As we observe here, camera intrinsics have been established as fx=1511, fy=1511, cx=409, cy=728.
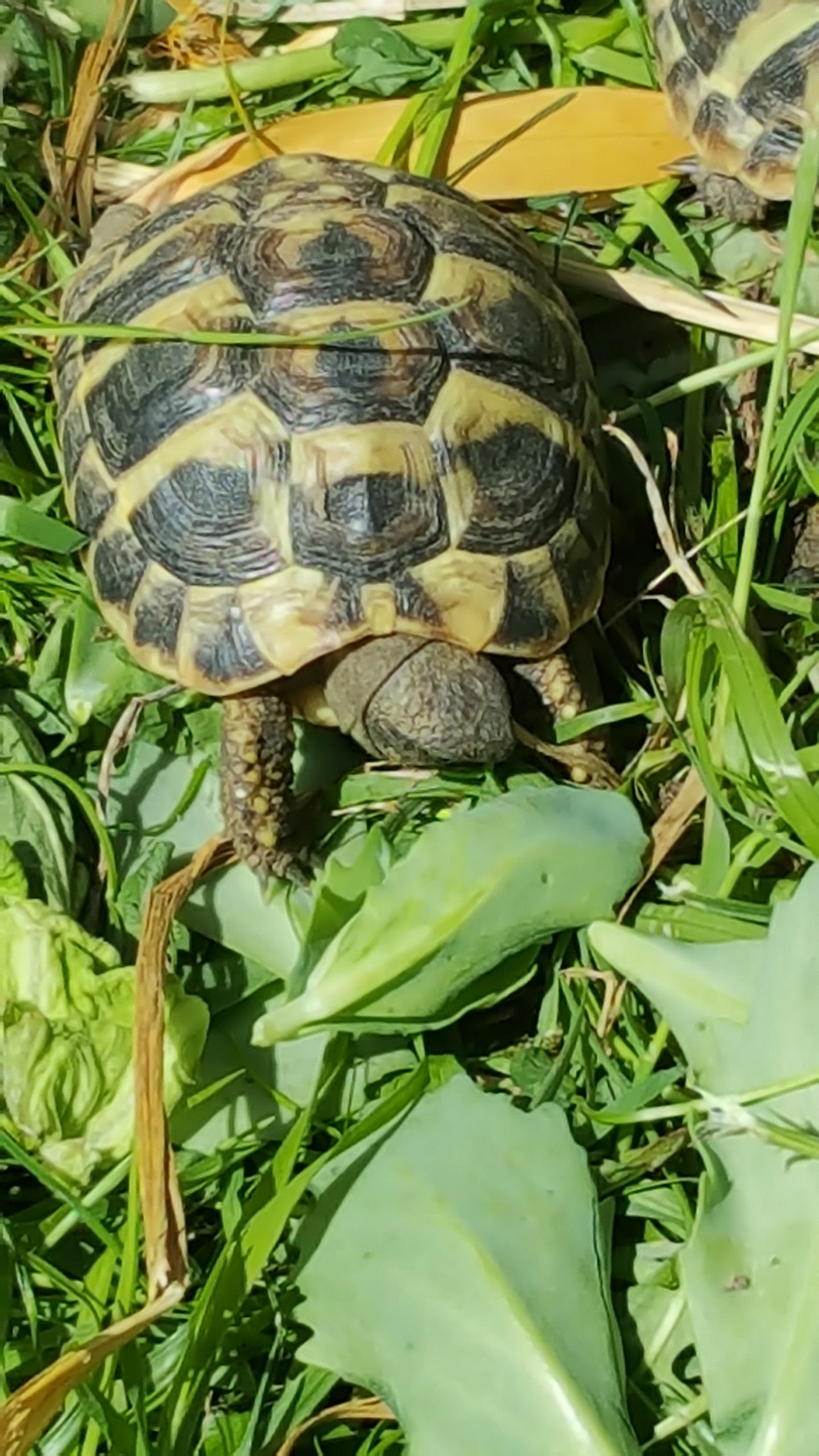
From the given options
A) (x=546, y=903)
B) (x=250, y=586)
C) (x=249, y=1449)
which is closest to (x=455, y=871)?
(x=546, y=903)

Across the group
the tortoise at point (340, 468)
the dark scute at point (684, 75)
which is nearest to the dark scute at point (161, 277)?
the tortoise at point (340, 468)

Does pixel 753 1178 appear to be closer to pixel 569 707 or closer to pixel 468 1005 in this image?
pixel 468 1005

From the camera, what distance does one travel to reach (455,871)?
5.92 ft

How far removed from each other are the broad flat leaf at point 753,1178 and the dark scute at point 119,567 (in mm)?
718

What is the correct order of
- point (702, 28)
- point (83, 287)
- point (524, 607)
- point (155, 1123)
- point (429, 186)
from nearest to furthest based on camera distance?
point (155, 1123), point (524, 607), point (429, 186), point (83, 287), point (702, 28)

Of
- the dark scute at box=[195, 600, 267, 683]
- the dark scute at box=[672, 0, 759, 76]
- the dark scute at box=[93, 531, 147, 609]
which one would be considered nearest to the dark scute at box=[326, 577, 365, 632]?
the dark scute at box=[195, 600, 267, 683]

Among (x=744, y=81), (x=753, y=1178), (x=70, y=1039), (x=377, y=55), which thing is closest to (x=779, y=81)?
(x=744, y=81)

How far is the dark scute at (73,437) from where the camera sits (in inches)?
77.5

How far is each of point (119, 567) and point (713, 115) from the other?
1.17 meters

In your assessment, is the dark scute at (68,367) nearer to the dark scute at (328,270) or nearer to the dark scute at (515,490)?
the dark scute at (328,270)

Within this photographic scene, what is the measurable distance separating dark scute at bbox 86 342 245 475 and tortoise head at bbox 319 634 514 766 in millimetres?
357

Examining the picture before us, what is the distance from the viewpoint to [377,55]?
7.60 ft

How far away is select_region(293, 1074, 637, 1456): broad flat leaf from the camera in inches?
63.4

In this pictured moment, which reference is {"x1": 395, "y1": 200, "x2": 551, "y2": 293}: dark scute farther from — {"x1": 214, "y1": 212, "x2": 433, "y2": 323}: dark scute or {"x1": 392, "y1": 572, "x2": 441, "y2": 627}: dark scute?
{"x1": 392, "y1": 572, "x2": 441, "y2": 627}: dark scute
